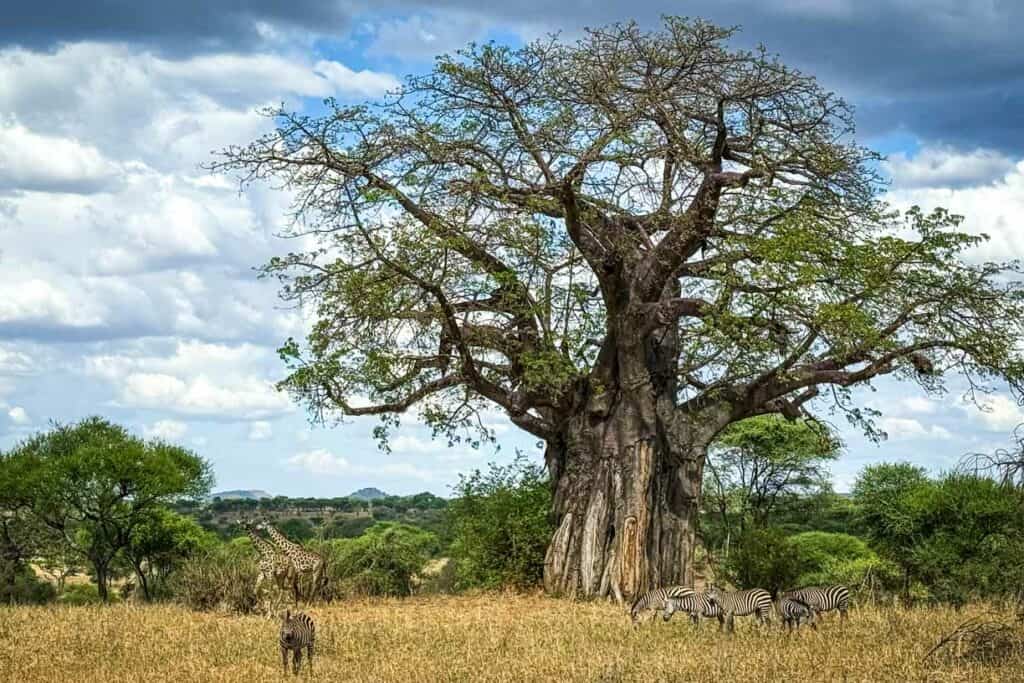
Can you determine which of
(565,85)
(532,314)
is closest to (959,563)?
(532,314)

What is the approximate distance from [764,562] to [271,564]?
44.5 ft

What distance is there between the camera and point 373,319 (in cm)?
2475

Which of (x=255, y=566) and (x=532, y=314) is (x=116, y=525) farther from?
(x=532, y=314)

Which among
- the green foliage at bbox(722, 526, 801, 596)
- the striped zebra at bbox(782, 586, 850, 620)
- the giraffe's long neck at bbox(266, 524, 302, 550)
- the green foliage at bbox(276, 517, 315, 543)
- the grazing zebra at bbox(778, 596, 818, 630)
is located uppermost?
→ the green foliage at bbox(276, 517, 315, 543)

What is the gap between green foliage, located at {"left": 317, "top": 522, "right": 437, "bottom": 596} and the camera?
2703 centimetres

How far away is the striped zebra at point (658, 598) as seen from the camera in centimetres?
1914

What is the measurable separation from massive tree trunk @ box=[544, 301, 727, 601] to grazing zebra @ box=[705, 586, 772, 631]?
6498mm

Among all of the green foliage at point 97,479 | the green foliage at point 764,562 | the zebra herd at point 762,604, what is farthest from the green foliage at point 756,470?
the zebra herd at point 762,604

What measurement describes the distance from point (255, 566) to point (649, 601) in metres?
7.71

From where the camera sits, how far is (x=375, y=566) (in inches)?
1216

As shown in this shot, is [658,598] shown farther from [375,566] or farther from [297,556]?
[375,566]

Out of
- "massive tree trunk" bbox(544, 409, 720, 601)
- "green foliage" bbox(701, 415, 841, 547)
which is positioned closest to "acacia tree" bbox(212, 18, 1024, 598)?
"massive tree trunk" bbox(544, 409, 720, 601)

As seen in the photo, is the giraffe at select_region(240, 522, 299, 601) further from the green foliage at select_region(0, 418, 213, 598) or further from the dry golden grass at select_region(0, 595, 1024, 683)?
the green foliage at select_region(0, 418, 213, 598)

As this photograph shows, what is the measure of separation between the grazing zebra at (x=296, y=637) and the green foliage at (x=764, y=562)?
17784 mm
